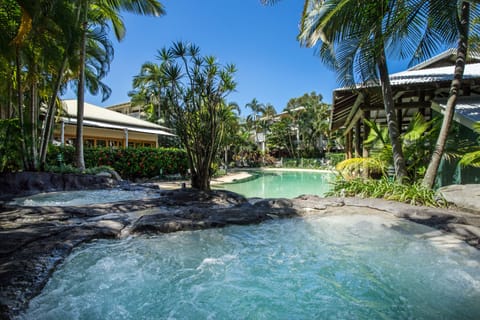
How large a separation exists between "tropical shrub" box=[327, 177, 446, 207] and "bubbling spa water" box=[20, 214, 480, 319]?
5.37 ft

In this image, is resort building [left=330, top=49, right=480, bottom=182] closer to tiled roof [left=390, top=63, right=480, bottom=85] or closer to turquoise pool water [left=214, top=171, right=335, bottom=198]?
tiled roof [left=390, top=63, right=480, bottom=85]

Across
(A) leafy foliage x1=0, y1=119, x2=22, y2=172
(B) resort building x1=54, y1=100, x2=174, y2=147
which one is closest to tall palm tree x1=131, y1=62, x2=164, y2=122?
(B) resort building x1=54, y1=100, x2=174, y2=147

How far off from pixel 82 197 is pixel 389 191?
8469mm

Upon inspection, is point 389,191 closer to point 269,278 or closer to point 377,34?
point 377,34

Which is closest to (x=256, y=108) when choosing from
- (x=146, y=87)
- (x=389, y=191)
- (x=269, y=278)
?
(x=146, y=87)

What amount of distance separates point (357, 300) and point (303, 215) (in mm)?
2972

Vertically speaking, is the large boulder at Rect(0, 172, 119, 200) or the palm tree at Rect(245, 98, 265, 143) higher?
the palm tree at Rect(245, 98, 265, 143)

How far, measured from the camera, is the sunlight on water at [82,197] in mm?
6761

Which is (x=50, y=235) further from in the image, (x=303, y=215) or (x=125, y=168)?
(x=125, y=168)

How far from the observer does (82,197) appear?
7535 millimetres

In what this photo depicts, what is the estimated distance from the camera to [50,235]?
352 cm

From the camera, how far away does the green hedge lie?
12.0 m

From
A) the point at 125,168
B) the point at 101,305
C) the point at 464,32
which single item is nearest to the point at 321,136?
the point at 125,168

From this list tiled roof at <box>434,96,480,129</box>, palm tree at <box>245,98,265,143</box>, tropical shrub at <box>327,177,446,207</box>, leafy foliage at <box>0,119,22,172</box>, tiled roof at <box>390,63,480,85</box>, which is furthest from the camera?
palm tree at <box>245,98,265,143</box>
